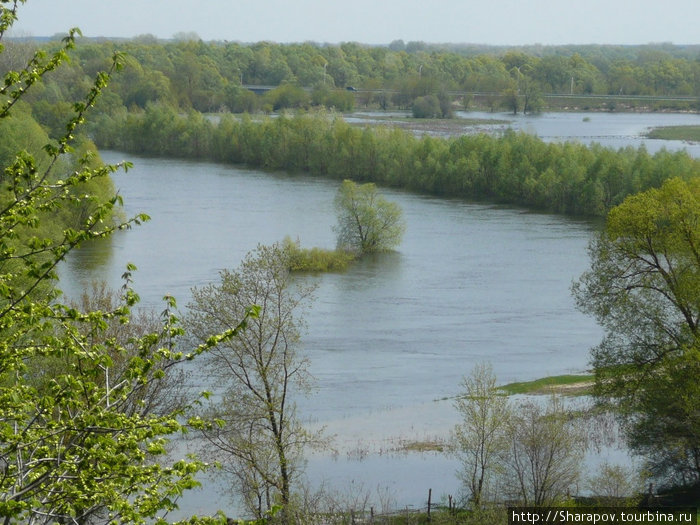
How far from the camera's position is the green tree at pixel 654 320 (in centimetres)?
1322

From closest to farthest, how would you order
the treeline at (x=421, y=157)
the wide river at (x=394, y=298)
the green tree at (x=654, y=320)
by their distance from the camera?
the green tree at (x=654, y=320) < the wide river at (x=394, y=298) < the treeline at (x=421, y=157)

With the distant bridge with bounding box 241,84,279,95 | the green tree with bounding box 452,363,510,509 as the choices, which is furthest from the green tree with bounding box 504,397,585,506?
the distant bridge with bounding box 241,84,279,95

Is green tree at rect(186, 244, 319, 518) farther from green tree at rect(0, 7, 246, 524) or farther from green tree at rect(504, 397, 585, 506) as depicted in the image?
green tree at rect(0, 7, 246, 524)

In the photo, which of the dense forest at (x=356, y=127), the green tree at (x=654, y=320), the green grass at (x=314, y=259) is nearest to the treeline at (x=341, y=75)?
the dense forest at (x=356, y=127)

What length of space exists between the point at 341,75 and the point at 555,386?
83.2 m

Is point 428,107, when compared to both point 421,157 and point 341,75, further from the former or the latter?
point 421,157

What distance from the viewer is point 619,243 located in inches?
575

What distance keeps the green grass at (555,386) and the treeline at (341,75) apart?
54.4 meters

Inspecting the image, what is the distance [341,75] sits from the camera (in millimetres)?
98812

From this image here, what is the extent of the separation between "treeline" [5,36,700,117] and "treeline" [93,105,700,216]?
13.9 meters

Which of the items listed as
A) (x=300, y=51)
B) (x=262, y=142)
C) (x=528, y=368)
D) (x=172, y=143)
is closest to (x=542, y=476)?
(x=528, y=368)

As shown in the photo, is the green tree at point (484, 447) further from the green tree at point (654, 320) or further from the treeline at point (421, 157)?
the treeline at point (421, 157)

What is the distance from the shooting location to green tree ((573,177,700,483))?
13219 millimetres

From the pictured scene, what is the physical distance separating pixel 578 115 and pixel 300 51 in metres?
31.1
